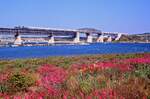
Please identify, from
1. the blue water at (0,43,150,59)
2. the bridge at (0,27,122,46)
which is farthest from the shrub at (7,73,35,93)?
the bridge at (0,27,122,46)

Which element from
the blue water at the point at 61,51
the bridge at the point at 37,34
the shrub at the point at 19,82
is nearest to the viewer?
the shrub at the point at 19,82

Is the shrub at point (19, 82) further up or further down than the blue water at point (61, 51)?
further up

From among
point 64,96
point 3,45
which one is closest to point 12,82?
point 64,96

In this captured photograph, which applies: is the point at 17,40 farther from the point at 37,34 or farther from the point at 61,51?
the point at 61,51

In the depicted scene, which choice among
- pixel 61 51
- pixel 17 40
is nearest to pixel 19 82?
pixel 61 51

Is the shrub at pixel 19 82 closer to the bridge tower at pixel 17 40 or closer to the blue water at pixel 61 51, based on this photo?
the blue water at pixel 61 51

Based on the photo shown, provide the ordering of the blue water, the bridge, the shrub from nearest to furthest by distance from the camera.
Answer: 1. the shrub
2. the blue water
3. the bridge

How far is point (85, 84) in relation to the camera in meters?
8.51

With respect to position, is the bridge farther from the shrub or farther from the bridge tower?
the shrub

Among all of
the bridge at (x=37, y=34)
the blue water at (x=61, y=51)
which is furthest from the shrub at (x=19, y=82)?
the bridge at (x=37, y=34)

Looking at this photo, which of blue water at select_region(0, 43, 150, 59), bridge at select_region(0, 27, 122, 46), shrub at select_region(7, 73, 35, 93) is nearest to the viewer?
shrub at select_region(7, 73, 35, 93)

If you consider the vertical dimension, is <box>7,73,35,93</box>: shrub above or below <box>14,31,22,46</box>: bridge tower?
above

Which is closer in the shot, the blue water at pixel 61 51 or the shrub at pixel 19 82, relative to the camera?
the shrub at pixel 19 82

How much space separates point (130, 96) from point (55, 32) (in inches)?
6687
